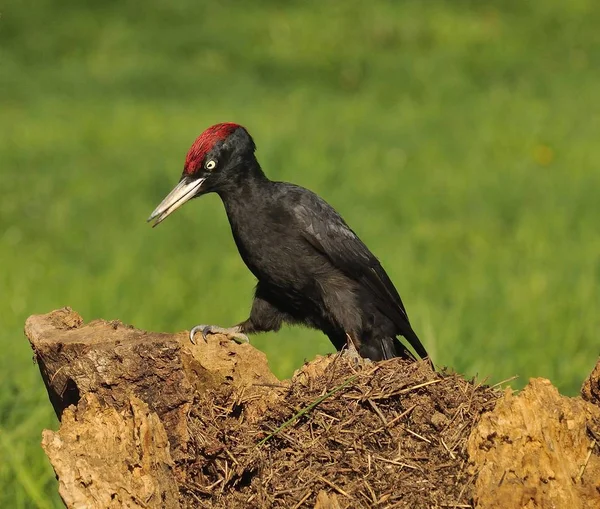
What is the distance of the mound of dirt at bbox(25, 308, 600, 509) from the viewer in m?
2.94

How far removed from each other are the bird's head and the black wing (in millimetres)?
341

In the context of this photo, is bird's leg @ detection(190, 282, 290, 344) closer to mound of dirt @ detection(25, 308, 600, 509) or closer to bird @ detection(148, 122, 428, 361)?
bird @ detection(148, 122, 428, 361)

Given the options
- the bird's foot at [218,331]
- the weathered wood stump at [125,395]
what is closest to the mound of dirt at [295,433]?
the weathered wood stump at [125,395]

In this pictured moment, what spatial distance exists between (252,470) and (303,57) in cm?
1396

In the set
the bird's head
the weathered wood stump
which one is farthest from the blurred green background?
the bird's head

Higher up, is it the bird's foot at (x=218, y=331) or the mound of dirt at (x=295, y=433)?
the bird's foot at (x=218, y=331)

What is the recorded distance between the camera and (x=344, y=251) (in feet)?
16.1

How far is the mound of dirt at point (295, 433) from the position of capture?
2938mm

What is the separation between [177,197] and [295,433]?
170cm

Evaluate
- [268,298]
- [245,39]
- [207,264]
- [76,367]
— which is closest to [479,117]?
[245,39]

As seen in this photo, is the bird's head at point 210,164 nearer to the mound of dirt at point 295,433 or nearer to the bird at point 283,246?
the bird at point 283,246

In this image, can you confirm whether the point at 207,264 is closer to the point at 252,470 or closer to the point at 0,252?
the point at 0,252

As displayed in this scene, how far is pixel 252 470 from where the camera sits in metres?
3.19

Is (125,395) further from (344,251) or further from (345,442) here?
(344,251)
